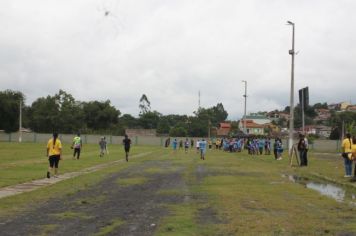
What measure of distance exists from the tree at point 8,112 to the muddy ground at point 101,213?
88.4 meters

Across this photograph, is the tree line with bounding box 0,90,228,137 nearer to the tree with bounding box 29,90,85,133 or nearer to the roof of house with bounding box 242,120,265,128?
the tree with bounding box 29,90,85,133

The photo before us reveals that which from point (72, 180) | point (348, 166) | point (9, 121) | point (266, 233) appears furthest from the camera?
point (9, 121)

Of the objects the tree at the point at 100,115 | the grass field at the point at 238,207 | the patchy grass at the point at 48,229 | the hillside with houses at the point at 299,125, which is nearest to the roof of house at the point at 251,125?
the hillside with houses at the point at 299,125

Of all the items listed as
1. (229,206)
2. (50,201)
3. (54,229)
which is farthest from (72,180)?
(54,229)

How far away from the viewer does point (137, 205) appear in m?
12.6

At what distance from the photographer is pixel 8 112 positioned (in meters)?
101

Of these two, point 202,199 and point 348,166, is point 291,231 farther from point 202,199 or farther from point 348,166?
point 348,166

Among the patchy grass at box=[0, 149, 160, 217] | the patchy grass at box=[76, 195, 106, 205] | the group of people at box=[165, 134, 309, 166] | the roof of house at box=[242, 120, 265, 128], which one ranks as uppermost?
the roof of house at box=[242, 120, 265, 128]

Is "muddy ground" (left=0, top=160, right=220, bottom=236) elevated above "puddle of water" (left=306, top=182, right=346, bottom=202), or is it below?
below

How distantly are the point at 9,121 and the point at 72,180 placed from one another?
3433 inches

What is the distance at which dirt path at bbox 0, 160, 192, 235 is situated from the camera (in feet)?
30.6

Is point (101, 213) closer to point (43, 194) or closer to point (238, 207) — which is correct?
point (238, 207)

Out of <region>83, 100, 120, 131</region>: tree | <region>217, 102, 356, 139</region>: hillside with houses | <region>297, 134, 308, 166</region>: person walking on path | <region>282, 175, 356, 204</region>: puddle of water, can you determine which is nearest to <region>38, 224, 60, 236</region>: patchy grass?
<region>282, 175, 356, 204</region>: puddle of water

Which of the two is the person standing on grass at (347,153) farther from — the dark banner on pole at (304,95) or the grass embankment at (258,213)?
the dark banner on pole at (304,95)
